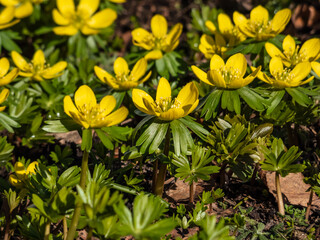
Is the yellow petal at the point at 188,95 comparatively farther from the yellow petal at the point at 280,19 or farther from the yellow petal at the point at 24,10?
the yellow petal at the point at 24,10

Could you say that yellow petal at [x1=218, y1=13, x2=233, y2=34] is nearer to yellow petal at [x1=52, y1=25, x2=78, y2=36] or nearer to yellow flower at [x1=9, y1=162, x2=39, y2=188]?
yellow petal at [x1=52, y1=25, x2=78, y2=36]

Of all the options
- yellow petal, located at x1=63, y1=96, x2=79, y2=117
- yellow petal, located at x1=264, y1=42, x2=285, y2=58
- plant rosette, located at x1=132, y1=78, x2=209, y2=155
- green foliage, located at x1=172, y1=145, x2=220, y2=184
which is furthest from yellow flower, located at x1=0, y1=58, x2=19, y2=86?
yellow petal, located at x1=264, y1=42, x2=285, y2=58

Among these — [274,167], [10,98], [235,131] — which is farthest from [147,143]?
[10,98]

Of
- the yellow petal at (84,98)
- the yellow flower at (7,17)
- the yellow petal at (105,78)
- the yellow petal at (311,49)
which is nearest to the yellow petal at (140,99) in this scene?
the yellow petal at (84,98)

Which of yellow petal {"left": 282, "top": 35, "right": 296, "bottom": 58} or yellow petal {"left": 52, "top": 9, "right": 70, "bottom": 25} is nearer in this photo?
yellow petal {"left": 282, "top": 35, "right": 296, "bottom": 58}

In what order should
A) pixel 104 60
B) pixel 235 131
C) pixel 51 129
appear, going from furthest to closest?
pixel 104 60, pixel 235 131, pixel 51 129

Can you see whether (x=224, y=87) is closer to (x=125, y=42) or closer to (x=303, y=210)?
(x=303, y=210)
